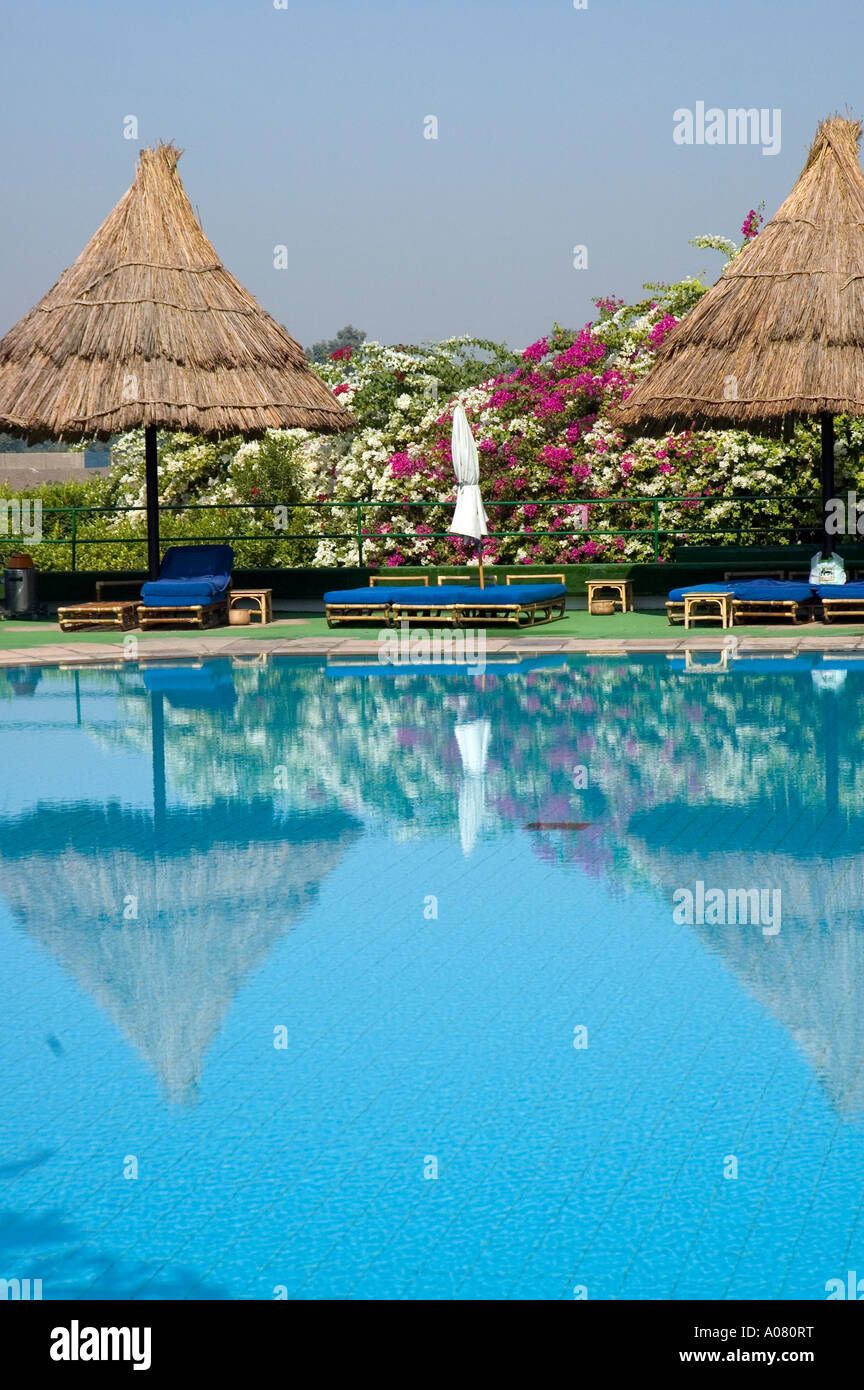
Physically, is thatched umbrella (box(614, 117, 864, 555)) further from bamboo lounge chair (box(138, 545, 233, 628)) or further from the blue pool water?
the blue pool water

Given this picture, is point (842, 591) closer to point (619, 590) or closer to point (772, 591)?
point (772, 591)

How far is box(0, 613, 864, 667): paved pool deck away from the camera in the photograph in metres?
13.9

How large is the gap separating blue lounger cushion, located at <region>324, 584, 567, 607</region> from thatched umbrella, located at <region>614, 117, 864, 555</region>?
205 centimetres

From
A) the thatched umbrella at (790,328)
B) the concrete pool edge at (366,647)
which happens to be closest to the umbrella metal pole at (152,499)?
the concrete pool edge at (366,647)

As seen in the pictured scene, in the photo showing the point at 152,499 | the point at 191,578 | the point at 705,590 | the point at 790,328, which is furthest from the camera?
the point at 191,578

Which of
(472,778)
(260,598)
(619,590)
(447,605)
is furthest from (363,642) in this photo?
(472,778)

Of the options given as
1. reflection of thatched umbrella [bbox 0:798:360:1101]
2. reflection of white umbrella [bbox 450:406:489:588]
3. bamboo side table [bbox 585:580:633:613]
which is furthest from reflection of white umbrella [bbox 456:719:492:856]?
bamboo side table [bbox 585:580:633:613]

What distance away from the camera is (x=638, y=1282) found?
344cm

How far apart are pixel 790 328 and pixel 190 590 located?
20.6ft

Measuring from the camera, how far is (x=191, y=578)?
54.9 feet

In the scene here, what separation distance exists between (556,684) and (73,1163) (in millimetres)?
8623
